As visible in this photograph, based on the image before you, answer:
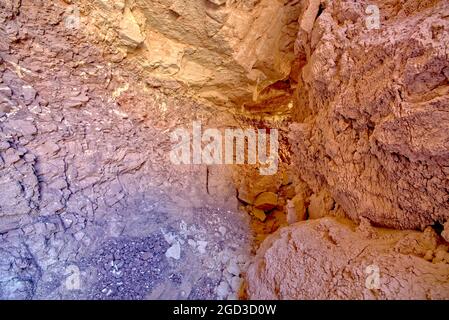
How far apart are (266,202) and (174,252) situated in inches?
44.7

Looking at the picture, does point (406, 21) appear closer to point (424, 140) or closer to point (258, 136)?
point (424, 140)

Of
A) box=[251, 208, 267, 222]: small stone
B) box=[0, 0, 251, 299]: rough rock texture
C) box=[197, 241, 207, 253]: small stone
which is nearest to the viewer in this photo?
box=[0, 0, 251, 299]: rough rock texture

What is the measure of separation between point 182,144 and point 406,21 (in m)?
2.15

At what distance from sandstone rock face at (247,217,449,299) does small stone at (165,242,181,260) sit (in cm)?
61

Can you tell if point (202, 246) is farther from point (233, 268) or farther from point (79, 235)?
point (79, 235)

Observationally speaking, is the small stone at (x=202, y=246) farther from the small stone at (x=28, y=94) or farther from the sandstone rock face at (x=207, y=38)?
the small stone at (x=28, y=94)

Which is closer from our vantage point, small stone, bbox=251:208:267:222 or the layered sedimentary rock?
the layered sedimentary rock

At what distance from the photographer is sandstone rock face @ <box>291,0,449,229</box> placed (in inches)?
53.4

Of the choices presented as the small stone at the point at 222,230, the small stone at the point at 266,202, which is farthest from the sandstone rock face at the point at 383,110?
the small stone at the point at 222,230

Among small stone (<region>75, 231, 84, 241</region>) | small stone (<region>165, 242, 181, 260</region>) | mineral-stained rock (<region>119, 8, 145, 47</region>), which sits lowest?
small stone (<region>165, 242, 181, 260</region>)

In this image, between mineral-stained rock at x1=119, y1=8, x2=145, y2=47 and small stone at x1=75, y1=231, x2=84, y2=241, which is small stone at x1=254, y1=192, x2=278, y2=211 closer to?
small stone at x1=75, y1=231, x2=84, y2=241

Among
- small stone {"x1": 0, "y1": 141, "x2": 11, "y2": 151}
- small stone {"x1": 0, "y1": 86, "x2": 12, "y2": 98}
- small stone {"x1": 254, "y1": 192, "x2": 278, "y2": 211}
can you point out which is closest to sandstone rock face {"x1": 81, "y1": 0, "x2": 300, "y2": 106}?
small stone {"x1": 0, "y1": 86, "x2": 12, "y2": 98}

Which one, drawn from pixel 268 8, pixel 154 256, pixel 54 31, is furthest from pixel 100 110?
pixel 268 8

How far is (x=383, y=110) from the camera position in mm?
1587
